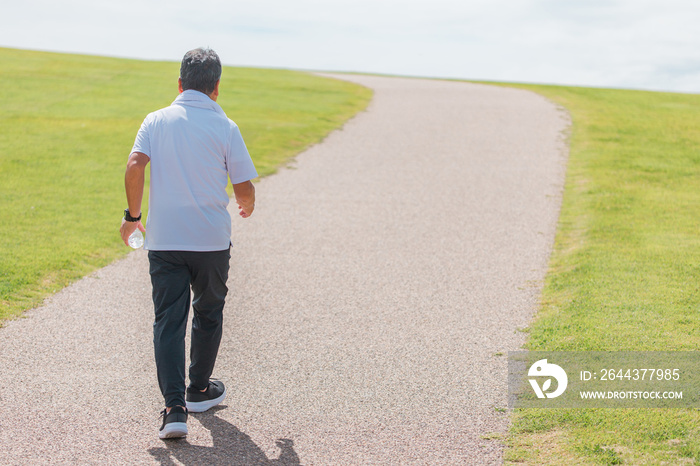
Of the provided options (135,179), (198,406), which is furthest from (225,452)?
(135,179)

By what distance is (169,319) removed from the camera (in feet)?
13.6

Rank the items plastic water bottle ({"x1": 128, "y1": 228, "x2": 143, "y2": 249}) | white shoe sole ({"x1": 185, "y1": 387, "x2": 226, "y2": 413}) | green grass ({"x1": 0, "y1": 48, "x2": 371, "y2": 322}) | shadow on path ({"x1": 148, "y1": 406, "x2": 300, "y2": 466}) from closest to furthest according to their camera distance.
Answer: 1. shadow on path ({"x1": 148, "y1": 406, "x2": 300, "y2": 466})
2. plastic water bottle ({"x1": 128, "y1": 228, "x2": 143, "y2": 249})
3. white shoe sole ({"x1": 185, "y1": 387, "x2": 226, "y2": 413})
4. green grass ({"x1": 0, "y1": 48, "x2": 371, "y2": 322})

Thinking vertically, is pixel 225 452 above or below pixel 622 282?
below

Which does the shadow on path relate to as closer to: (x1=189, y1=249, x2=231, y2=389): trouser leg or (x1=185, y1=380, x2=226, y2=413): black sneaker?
(x1=185, y1=380, x2=226, y2=413): black sneaker

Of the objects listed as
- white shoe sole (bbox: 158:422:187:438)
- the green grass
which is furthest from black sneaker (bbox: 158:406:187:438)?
the green grass

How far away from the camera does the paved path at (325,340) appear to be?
4250mm

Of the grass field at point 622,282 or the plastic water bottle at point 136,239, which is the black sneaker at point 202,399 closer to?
the plastic water bottle at point 136,239

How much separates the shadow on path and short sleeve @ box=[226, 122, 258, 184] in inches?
66.4

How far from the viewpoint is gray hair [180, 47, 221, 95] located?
4125 millimetres

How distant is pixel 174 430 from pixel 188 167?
1645 mm

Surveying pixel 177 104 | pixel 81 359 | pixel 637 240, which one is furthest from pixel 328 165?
pixel 177 104

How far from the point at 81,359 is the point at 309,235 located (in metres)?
4.86

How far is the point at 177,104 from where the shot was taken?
4105 millimetres

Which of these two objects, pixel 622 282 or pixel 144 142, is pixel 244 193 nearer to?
pixel 144 142
